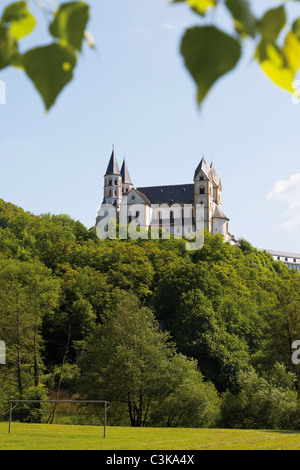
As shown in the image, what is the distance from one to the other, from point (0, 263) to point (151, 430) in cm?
2954

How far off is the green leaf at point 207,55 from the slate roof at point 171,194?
9690 centimetres

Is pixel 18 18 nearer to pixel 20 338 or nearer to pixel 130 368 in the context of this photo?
pixel 130 368

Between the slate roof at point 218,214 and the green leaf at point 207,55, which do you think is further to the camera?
the slate roof at point 218,214

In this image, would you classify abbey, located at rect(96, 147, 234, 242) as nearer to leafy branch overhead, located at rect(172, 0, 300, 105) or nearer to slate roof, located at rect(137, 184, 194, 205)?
slate roof, located at rect(137, 184, 194, 205)

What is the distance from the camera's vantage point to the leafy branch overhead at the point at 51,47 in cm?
94

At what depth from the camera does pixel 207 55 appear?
88 cm

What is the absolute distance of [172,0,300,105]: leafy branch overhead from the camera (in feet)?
2.87

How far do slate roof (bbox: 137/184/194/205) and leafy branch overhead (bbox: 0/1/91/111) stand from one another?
96.8m

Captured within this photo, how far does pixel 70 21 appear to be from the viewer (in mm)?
932

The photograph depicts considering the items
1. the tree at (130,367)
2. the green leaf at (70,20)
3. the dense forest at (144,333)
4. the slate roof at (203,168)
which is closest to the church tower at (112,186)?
the slate roof at (203,168)

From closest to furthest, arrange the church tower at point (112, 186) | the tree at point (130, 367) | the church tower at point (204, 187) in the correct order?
the tree at point (130, 367)
the church tower at point (204, 187)
the church tower at point (112, 186)

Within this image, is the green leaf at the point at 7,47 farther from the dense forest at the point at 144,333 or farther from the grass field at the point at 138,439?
the dense forest at the point at 144,333
